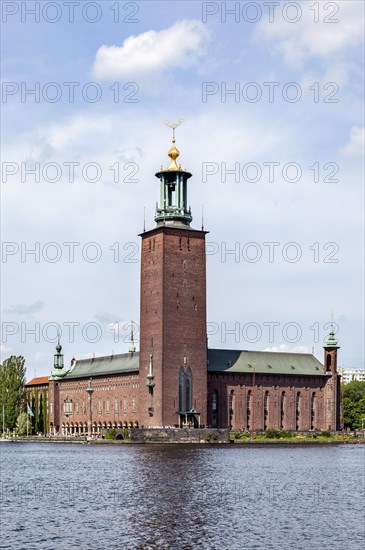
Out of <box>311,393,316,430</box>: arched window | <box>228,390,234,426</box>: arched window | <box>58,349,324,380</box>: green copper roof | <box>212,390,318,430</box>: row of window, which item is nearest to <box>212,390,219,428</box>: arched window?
<box>212,390,318,430</box>: row of window

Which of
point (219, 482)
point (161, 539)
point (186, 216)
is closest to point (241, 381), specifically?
point (186, 216)

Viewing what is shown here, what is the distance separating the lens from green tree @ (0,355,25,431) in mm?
121812

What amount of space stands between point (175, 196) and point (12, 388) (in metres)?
33.3

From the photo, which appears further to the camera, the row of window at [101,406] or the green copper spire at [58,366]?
the green copper spire at [58,366]

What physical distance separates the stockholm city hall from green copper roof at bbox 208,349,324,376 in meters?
0.14

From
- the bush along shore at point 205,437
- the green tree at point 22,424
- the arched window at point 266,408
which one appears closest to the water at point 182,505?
the bush along shore at point 205,437

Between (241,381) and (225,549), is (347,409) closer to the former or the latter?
(241,381)

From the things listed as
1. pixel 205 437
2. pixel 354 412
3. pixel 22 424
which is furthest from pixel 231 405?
pixel 354 412

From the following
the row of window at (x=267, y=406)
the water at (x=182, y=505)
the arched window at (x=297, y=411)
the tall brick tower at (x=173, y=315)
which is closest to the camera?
the water at (x=182, y=505)

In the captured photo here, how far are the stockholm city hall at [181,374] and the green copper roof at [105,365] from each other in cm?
22

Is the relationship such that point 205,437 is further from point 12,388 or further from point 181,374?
point 12,388

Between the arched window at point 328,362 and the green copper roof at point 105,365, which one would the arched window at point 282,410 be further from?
the green copper roof at point 105,365

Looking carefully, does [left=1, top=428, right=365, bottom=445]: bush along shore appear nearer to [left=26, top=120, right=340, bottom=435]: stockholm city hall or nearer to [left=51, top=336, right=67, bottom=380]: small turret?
[left=26, top=120, right=340, bottom=435]: stockholm city hall

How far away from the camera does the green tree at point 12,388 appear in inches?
4796
